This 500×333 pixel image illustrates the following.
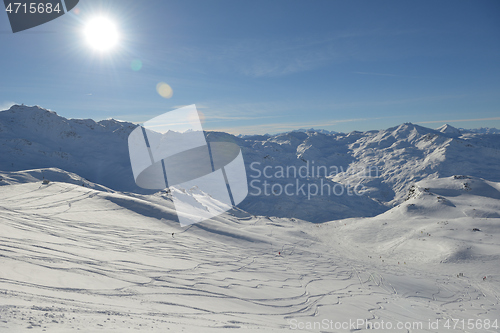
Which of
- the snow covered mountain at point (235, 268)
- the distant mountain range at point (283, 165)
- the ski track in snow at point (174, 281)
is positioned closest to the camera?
the ski track in snow at point (174, 281)

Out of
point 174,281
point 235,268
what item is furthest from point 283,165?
point 174,281

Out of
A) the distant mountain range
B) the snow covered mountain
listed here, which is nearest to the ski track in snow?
the snow covered mountain

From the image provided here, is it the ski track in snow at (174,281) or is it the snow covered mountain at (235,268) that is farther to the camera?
the snow covered mountain at (235,268)

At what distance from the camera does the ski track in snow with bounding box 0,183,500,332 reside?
20.3ft

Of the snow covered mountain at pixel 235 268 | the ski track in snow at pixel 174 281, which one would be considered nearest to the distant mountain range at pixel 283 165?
the snow covered mountain at pixel 235 268

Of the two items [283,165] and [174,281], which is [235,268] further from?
[283,165]

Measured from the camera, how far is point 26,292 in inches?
239

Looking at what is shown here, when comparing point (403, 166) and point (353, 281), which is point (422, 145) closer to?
point (403, 166)

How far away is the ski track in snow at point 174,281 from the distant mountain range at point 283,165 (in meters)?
47.9

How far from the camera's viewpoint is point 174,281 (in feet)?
31.3

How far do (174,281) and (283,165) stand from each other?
94.0m

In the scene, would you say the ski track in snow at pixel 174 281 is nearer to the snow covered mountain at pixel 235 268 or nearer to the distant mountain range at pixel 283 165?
the snow covered mountain at pixel 235 268

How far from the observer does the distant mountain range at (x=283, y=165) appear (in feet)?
230

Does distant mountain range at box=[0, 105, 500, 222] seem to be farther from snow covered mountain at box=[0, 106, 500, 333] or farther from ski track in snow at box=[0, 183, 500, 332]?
ski track in snow at box=[0, 183, 500, 332]
